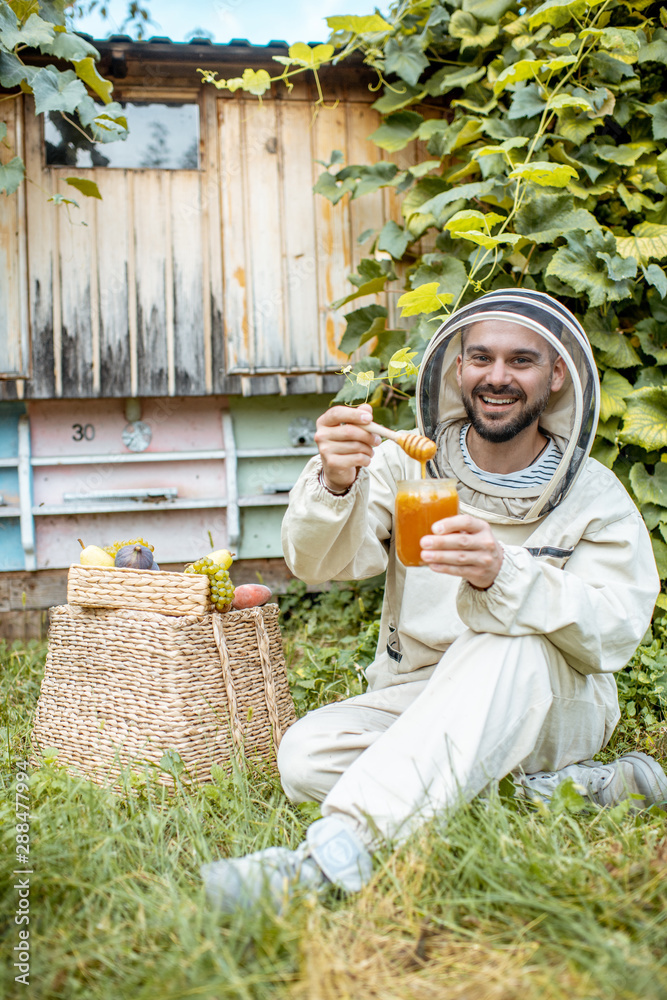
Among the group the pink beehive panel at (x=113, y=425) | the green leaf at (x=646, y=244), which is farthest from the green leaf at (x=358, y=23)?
the pink beehive panel at (x=113, y=425)

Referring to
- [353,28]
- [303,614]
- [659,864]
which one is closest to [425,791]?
[659,864]

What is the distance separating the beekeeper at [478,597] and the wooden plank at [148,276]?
212 cm

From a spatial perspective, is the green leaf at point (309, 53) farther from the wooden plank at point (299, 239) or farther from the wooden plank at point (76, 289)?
the wooden plank at point (76, 289)

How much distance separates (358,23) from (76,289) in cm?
195

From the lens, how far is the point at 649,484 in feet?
10.9

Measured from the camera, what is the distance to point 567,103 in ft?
10.3

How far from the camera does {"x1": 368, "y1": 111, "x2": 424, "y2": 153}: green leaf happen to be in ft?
13.3

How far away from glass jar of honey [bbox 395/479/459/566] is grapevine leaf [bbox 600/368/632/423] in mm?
1736

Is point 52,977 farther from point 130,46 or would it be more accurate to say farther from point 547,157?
point 130,46

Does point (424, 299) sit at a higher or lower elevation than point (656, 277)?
lower

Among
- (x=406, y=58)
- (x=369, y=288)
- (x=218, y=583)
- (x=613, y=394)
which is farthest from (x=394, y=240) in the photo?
(x=218, y=583)

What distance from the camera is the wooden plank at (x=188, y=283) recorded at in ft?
13.9

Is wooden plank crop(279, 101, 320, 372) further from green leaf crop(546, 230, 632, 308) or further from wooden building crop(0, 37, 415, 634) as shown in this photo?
green leaf crop(546, 230, 632, 308)

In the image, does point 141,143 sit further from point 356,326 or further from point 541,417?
point 541,417
